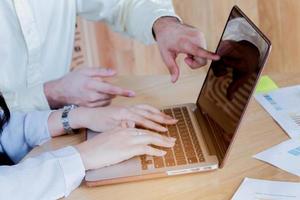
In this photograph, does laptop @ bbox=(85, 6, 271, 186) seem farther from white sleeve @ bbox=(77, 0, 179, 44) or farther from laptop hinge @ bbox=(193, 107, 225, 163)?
white sleeve @ bbox=(77, 0, 179, 44)

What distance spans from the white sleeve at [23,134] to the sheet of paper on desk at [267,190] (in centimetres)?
53

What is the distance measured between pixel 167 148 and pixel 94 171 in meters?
0.17

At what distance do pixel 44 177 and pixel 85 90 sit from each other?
35cm

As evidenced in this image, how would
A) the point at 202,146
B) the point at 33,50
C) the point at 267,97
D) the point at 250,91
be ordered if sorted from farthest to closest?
the point at 33,50 < the point at 267,97 < the point at 202,146 < the point at 250,91

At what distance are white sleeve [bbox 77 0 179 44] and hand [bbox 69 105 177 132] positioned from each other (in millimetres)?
430

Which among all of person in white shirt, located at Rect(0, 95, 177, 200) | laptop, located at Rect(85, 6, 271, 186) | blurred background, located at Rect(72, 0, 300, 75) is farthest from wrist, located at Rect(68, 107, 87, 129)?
blurred background, located at Rect(72, 0, 300, 75)

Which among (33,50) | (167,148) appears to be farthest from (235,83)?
(33,50)

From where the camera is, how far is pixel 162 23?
150cm

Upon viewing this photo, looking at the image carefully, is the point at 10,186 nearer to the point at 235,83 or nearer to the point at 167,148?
the point at 167,148

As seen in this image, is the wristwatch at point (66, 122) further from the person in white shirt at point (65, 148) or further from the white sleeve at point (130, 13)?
the white sleeve at point (130, 13)

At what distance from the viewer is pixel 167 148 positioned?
108cm

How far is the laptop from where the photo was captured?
0.99 meters

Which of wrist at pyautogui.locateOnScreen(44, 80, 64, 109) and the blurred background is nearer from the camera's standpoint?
wrist at pyautogui.locateOnScreen(44, 80, 64, 109)

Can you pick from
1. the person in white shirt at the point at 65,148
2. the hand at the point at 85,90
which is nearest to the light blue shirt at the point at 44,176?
the person in white shirt at the point at 65,148
